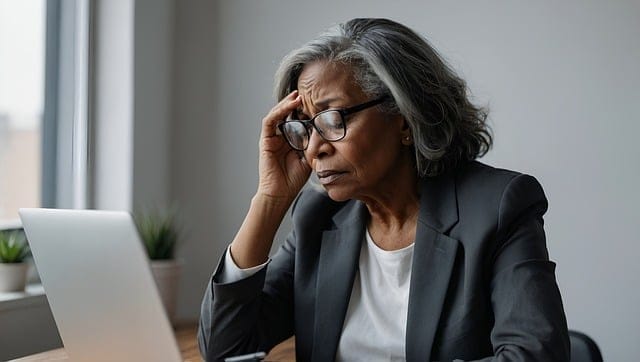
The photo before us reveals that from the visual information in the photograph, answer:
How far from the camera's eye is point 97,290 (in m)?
1.37

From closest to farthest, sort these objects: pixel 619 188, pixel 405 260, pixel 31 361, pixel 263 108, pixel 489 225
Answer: pixel 489 225 < pixel 405 260 < pixel 31 361 < pixel 619 188 < pixel 263 108

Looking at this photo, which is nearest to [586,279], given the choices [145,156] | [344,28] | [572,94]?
[572,94]

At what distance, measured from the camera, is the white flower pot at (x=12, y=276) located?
2.28m

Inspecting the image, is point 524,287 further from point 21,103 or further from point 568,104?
point 21,103

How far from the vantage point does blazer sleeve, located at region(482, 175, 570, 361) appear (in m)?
1.45

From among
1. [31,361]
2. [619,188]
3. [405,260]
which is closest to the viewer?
[405,260]

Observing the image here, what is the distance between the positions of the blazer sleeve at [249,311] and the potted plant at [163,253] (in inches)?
30.2

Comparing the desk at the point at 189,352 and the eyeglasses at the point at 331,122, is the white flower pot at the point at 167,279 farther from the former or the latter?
the eyeglasses at the point at 331,122

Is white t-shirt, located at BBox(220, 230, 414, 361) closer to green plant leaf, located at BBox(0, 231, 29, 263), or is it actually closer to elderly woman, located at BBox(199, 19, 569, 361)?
elderly woman, located at BBox(199, 19, 569, 361)

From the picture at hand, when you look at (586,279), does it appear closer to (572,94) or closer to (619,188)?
(619,188)

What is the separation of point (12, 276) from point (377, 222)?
3.51 feet

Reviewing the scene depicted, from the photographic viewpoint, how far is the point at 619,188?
257 centimetres

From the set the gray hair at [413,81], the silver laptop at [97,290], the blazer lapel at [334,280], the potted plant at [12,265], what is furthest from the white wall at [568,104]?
the silver laptop at [97,290]

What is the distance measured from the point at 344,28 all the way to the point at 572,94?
1104 mm
